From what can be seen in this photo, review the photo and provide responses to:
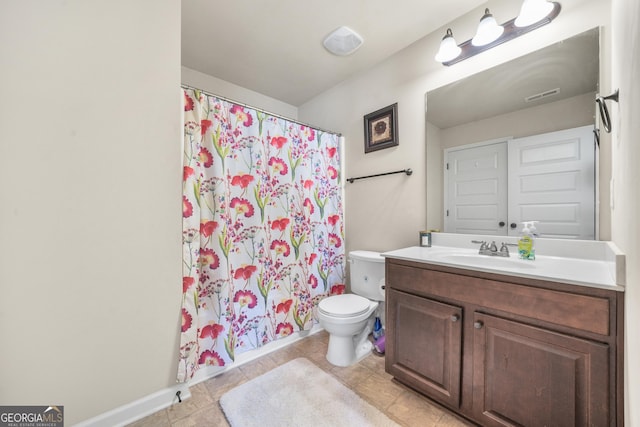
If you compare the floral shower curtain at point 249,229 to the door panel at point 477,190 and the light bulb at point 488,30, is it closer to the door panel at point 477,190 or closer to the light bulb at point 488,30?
the door panel at point 477,190

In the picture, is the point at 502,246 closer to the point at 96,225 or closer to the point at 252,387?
the point at 252,387

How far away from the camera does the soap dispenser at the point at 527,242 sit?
1.27 metres

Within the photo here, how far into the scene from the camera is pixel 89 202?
111 centimetres

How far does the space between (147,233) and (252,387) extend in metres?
1.09

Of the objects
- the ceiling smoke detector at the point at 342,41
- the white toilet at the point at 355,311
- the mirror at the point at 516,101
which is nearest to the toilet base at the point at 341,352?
the white toilet at the point at 355,311

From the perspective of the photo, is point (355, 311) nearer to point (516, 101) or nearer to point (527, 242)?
point (527, 242)

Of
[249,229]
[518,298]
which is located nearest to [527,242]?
[518,298]

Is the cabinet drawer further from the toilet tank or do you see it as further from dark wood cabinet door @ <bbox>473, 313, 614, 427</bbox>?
the toilet tank

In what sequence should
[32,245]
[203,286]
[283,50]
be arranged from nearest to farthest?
[32,245] < [203,286] < [283,50]

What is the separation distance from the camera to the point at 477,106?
5.13 feet

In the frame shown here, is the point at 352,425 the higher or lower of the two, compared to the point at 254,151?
lower

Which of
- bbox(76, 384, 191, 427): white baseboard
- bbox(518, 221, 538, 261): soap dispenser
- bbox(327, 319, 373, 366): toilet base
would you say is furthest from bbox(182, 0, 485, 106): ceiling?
bbox(76, 384, 191, 427): white baseboard

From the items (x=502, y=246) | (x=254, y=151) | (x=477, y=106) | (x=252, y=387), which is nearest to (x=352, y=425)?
(x=252, y=387)

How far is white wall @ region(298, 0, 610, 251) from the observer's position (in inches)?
53.2
